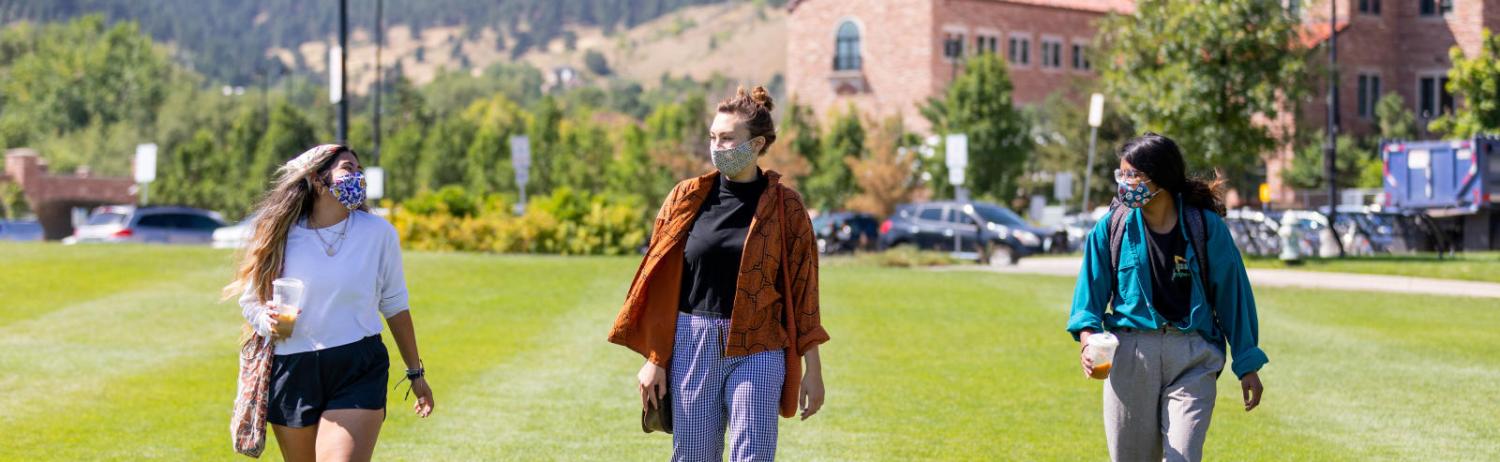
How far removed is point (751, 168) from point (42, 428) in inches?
280

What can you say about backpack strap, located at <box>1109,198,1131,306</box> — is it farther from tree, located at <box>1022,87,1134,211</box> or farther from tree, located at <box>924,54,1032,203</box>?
tree, located at <box>924,54,1032,203</box>

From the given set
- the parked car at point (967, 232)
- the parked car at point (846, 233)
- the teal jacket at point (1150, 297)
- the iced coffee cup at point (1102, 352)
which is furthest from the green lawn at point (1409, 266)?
the iced coffee cup at point (1102, 352)

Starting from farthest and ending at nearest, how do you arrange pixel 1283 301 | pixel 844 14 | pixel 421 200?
pixel 844 14, pixel 421 200, pixel 1283 301

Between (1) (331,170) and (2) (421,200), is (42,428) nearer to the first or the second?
(1) (331,170)

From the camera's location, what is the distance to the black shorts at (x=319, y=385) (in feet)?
20.1

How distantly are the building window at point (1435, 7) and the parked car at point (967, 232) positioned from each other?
3869cm

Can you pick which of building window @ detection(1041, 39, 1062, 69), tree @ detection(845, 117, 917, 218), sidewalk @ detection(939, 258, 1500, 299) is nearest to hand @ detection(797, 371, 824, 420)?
sidewalk @ detection(939, 258, 1500, 299)

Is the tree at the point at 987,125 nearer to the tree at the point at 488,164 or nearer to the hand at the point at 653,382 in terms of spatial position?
the tree at the point at 488,164

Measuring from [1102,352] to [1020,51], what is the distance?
81146mm

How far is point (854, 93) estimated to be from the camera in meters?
86.4

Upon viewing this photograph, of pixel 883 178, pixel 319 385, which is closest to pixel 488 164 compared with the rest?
pixel 883 178

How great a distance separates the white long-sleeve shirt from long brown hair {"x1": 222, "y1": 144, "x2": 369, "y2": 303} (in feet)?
0.13

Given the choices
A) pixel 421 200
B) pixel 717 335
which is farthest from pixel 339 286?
pixel 421 200

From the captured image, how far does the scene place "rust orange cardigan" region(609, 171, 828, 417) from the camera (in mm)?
5895
